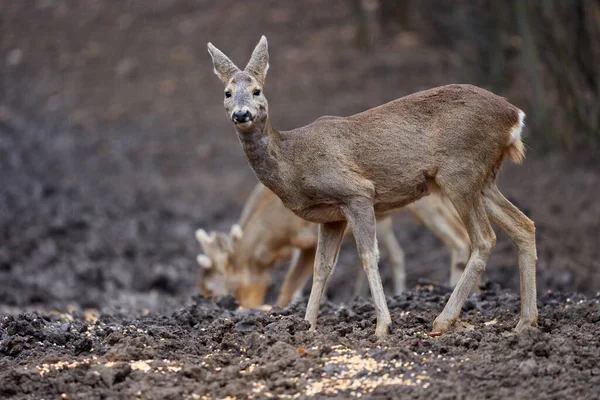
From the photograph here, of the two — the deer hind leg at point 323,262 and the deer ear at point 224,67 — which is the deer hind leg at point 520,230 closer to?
the deer hind leg at point 323,262

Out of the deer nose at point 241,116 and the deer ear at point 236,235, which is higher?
the deer ear at point 236,235

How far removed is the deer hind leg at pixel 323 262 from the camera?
7.37 metres

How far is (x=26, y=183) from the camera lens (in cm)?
1773

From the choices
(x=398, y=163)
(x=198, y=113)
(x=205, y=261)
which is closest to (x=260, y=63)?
(x=398, y=163)

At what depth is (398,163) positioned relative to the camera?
7.14 meters

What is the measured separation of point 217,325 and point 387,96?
1501cm

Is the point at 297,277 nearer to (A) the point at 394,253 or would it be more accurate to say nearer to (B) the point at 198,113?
(A) the point at 394,253

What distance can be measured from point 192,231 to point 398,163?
31.2ft

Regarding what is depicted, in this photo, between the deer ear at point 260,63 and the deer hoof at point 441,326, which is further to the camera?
the deer ear at point 260,63

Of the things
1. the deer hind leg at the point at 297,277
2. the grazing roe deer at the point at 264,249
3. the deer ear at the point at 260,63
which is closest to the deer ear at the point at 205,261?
the grazing roe deer at the point at 264,249

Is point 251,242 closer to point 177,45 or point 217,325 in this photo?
point 217,325

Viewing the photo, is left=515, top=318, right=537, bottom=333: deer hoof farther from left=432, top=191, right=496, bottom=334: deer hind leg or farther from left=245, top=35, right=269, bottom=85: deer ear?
left=245, top=35, right=269, bottom=85: deer ear

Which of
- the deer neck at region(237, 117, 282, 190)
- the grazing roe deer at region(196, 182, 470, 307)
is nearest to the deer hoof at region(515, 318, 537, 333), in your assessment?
the deer neck at region(237, 117, 282, 190)

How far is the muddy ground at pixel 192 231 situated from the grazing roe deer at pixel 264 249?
28.0 inches
